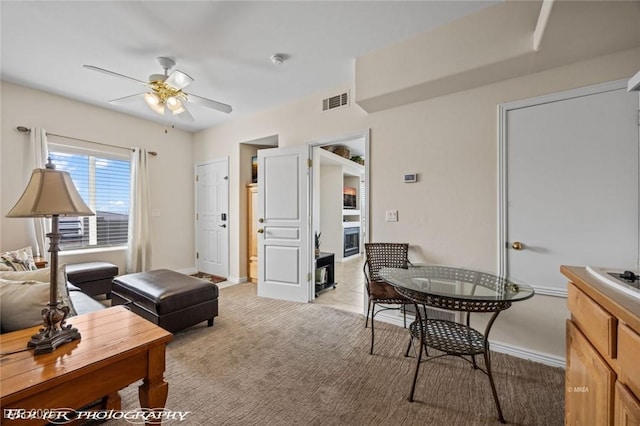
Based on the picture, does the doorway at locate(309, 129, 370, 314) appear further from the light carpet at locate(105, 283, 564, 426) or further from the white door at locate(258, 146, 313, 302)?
the light carpet at locate(105, 283, 564, 426)

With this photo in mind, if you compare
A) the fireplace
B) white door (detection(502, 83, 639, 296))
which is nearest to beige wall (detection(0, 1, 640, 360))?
white door (detection(502, 83, 639, 296))

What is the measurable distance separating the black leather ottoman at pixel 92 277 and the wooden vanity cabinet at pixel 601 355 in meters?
4.50

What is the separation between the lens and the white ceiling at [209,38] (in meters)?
2.02

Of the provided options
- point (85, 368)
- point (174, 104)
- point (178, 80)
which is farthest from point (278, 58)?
point (85, 368)

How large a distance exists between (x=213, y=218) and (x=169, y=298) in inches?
104

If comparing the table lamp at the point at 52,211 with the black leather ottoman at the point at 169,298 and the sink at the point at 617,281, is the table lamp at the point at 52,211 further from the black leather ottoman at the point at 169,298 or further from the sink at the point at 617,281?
the sink at the point at 617,281

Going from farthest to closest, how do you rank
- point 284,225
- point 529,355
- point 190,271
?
1. point 190,271
2. point 284,225
3. point 529,355

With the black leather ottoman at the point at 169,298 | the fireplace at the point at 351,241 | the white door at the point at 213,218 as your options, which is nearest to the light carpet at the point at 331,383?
the black leather ottoman at the point at 169,298

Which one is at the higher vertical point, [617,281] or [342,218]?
[342,218]

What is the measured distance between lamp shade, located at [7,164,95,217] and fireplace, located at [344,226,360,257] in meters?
5.58

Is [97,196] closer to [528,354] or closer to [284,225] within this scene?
[284,225]

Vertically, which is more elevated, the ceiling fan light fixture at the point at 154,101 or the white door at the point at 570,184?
the ceiling fan light fixture at the point at 154,101

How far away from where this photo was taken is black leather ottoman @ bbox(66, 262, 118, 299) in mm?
3107

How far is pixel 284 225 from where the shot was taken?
356 cm
